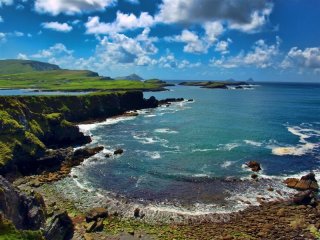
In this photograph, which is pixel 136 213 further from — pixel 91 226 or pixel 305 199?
pixel 305 199

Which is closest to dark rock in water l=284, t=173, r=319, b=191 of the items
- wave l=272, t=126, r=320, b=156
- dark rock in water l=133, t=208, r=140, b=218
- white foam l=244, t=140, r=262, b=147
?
wave l=272, t=126, r=320, b=156

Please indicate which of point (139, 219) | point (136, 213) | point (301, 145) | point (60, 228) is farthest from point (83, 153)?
point (301, 145)

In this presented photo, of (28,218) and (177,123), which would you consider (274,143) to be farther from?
(28,218)

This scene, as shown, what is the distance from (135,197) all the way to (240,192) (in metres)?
18.8

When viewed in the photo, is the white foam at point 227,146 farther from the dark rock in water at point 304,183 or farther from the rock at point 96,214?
the rock at point 96,214

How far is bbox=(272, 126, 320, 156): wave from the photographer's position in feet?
279

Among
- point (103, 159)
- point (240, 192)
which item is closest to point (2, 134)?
point (103, 159)

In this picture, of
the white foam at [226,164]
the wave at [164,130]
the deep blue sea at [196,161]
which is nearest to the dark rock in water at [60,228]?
the deep blue sea at [196,161]

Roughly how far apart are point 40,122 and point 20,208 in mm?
53666

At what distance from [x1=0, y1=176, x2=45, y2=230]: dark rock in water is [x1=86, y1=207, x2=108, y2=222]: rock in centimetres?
709

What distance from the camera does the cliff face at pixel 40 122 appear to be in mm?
71500

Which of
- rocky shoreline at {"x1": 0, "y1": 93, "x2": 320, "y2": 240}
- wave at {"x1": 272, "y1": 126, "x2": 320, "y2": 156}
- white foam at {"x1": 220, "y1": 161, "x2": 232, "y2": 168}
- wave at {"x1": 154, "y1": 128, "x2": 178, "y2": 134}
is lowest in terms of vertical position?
rocky shoreline at {"x1": 0, "y1": 93, "x2": 320, "y2": 240}

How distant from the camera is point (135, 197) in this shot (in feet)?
192

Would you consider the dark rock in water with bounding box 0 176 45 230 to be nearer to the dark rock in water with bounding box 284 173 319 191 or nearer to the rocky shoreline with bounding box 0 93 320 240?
the rocky shoreline with bounding box 0 93 320 240
